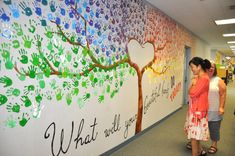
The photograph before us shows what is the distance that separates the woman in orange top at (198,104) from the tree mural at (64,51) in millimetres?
1154

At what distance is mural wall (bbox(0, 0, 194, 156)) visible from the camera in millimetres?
1713

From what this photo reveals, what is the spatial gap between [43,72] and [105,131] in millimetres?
1409

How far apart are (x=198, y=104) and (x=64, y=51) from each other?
1.79 m

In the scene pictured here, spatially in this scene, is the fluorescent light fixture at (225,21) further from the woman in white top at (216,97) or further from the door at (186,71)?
the woman in white top at (216,97)

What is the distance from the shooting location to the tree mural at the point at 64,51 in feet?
5.55

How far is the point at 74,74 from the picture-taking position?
2.30m

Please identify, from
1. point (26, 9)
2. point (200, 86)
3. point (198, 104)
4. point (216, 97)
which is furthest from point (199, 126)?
point (26, 9)

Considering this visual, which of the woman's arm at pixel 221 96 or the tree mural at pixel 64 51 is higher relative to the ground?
the tree mural at pixel 64 51

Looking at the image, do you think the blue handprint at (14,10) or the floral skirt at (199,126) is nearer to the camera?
the blue handprint at (14,10)

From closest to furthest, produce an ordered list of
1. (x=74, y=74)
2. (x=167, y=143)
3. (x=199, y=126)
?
(x=74, y=74), (x=199, y=126), (x=167, y=143)

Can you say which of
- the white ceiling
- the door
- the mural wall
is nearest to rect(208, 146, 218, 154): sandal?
the mural wall

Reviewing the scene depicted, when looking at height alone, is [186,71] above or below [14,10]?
below

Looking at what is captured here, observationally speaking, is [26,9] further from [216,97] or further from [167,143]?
[167,143]

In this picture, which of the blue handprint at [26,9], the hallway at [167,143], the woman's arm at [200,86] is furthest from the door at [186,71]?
the blue handprint at [26,9]
